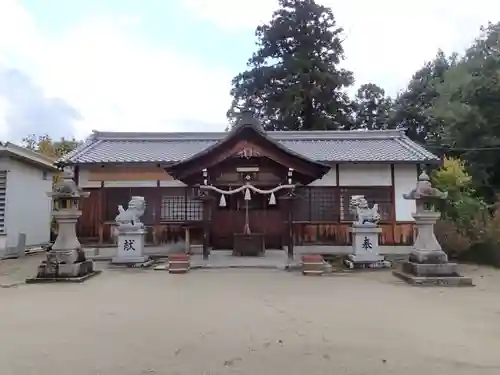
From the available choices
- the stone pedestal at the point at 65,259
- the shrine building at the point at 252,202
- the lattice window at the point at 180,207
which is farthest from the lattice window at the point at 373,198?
the stone pedestal at the point at 65,259

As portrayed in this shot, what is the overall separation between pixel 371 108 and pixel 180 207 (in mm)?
25548

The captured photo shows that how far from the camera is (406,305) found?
748cm

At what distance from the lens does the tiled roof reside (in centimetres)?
1581

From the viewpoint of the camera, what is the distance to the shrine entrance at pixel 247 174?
43.8 ft

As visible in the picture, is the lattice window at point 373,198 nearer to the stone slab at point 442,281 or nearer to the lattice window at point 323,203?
the lattice window at point 323,203

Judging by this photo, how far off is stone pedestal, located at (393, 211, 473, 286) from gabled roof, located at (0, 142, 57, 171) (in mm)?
13484

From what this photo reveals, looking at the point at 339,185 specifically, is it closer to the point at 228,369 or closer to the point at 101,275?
the point at 101,275

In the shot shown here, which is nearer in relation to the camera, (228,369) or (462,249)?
(228,369)

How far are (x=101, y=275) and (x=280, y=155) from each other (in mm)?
6225

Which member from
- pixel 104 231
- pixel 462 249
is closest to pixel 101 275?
pixel 104 231

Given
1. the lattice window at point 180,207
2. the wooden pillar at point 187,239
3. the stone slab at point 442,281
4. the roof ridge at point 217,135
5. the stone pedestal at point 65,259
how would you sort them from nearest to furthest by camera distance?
the stone slab at point 442,281
the stone pedestal at point 65,259
the wooden pillar at point 187,239
the lattice window at point 180,207
the roof ridge at point 217,135

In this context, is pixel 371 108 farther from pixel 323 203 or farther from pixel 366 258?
pixel 366 258

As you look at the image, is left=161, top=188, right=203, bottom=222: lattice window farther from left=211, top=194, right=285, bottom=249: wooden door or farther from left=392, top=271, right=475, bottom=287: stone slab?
left=392, top=271, right=475, bottom=287: stone slab

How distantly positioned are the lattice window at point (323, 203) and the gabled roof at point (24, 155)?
10.7m
